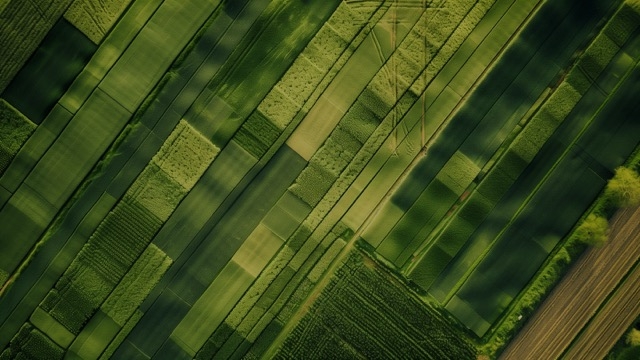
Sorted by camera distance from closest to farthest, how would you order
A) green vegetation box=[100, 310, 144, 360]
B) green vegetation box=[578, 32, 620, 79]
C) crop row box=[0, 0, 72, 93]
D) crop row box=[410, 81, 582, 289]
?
crop row box=[0, 0, 72, 93], green vegetation box=[578, 32, 620, 79], crop row box=[410, 81, 582, 289], green vegetation box=[100, 310, 144, 360]

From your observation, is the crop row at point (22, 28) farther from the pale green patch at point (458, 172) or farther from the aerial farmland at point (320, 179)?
the pale green patch at point (458, 172)

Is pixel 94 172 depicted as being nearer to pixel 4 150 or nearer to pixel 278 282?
pixel 4 150

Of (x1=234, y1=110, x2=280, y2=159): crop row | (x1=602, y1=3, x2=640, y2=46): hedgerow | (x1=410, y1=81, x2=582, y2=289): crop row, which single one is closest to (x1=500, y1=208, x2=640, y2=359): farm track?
(x1=410, y1=81, x2=582, y2=289): crop row

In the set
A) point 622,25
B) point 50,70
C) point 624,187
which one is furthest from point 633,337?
point 50,70

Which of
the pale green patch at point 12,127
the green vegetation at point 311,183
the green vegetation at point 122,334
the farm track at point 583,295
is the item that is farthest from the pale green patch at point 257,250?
the farm track at point 583,295

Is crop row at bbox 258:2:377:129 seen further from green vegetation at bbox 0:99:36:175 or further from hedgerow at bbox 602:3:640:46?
hedgerow at bbox 602:3:640:46

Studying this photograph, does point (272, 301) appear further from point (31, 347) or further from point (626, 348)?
point (626, 348)
